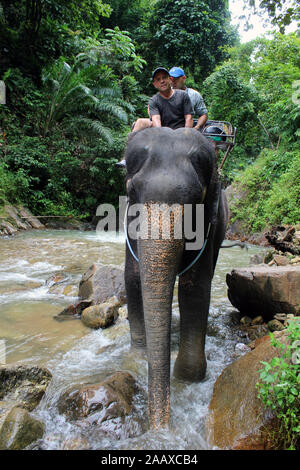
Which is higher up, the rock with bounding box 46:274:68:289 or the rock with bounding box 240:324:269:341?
the rock with bounding box 46:274:68:289

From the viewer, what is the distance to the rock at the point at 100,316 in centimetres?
406

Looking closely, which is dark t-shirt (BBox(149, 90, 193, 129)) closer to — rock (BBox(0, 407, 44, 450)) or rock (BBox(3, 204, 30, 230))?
rock (BBox(0, 407, 44, 450))

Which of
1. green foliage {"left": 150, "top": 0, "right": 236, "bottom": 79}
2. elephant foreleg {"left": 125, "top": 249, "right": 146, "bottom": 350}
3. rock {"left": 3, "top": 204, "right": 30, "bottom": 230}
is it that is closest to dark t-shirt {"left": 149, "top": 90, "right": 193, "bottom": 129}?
elephant foreleg {"left": 125, "top": 249, "right": 146, "bottom": 350}

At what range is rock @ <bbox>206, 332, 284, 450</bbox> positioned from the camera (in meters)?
2.05

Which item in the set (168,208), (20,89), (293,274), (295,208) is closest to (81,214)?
(20,89)

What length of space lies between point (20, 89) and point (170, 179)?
15.7m

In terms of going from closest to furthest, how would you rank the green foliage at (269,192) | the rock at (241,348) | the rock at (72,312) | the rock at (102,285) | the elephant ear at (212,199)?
the elephant ear at (212,199) < the rock at (241,348) < the rock at (72,312) < the rock at (102,285) < the green foliage at (269,192)

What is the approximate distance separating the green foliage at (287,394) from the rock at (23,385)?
1.59 metres

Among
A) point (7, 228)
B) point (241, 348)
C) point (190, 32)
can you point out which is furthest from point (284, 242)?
point (190, 32)

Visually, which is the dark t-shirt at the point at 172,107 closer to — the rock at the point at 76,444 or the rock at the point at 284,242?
the rock at the point at 76,444

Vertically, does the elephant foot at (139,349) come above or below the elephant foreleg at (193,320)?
below

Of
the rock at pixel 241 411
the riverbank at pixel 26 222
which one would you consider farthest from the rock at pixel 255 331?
the riverbank at pixel 26 222

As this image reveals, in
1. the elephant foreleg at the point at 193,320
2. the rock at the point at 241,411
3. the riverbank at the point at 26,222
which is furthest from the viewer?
the riverbank at the point at 26,222

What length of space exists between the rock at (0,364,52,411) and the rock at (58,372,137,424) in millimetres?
192
